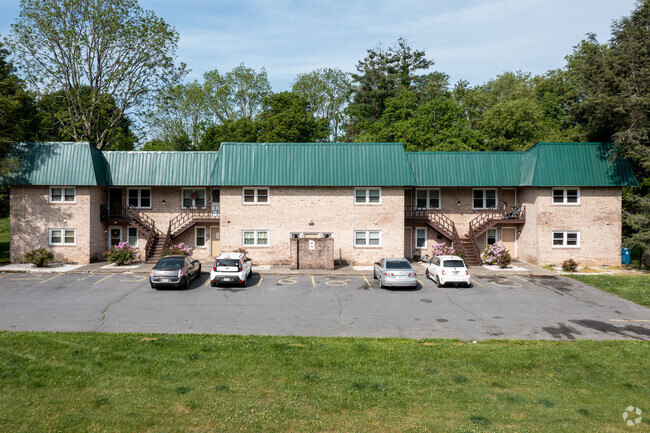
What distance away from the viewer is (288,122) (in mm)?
49469

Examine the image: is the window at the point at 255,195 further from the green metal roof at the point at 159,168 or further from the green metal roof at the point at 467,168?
the green metal roof at the point at 467,168

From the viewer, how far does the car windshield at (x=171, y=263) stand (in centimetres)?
2145

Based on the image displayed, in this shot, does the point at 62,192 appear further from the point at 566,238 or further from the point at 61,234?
the point at 566,238

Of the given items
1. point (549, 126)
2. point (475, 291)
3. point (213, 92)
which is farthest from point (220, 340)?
point (213, 92)

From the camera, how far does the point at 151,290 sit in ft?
68.3

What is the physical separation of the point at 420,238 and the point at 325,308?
1576 centimetres

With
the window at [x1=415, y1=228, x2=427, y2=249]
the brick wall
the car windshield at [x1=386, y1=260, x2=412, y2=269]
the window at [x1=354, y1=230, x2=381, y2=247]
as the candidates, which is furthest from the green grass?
the window at [x1=415, y1=228, x2=427, y2=249]

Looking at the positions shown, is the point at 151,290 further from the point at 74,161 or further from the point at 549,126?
the point at 549,126

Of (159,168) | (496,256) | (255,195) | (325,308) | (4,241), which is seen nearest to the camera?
(325,308)

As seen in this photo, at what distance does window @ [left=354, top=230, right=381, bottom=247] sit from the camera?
29.0 metres

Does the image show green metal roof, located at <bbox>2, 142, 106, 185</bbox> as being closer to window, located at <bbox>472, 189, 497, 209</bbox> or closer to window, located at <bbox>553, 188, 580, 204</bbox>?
window, located at <bbox>472, 189, 497, 209</bbox>

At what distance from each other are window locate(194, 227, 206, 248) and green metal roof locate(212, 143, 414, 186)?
15.6ft

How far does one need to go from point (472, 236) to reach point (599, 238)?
833 centimetres

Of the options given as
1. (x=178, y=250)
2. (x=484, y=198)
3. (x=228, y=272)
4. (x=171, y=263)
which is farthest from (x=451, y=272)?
(x=178, y=250)
